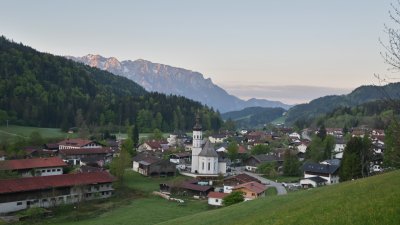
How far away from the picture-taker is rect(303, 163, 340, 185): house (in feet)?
185

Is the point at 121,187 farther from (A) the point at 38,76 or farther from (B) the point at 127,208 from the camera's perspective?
(A) the point at 38,76

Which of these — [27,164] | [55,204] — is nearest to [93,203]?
[55,204]

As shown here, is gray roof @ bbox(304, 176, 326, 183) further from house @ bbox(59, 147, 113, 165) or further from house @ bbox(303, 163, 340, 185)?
house @ bbox(59, 147, 113, 165)

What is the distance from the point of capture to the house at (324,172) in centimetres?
5638

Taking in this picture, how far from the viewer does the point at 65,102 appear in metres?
128

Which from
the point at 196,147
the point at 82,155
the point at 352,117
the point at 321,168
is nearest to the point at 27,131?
the point at 82,155

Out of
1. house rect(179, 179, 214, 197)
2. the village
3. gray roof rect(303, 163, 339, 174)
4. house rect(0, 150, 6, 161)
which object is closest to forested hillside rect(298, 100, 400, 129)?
the village

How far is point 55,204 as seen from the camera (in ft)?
133

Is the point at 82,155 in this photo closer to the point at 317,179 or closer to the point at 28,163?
the point at 28,163

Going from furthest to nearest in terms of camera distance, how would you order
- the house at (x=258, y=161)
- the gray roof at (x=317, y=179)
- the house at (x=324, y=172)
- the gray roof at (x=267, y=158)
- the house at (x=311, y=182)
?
1. the gray roof at (x=267, y=158)
2. the house at (x=258, y=161)
3. the house at (x=324, y=172)
4. the gray roof at (x=317, y=179)
5. the house at (x=311, y=182)

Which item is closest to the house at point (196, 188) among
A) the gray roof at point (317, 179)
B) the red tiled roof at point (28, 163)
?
the gray roof at point (317, 179)

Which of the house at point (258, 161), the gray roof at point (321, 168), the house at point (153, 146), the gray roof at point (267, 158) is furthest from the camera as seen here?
the house at point (153, 146)

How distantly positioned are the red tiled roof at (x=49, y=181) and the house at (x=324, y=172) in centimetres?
2861

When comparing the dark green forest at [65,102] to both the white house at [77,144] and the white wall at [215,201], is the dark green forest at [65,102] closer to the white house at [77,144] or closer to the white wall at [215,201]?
the white house at [77,144]
